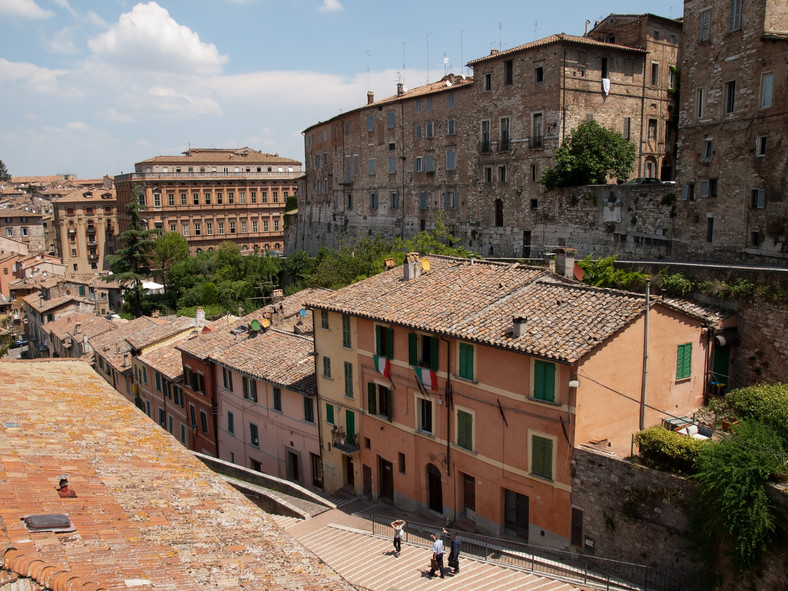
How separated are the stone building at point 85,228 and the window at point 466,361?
297ft

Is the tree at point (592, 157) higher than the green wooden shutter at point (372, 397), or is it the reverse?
the tree at point (592, 157)

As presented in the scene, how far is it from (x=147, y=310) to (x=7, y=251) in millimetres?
34321

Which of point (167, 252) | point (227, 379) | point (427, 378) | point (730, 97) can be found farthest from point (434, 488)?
point (167, 252)

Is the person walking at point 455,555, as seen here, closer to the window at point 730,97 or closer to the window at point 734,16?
the window at point 730,97

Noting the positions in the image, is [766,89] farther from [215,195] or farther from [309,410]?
[215,195]

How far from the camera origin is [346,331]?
2333cm

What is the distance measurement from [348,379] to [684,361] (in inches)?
434

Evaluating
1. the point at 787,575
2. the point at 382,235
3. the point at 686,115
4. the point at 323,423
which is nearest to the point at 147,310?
the point at 382,235

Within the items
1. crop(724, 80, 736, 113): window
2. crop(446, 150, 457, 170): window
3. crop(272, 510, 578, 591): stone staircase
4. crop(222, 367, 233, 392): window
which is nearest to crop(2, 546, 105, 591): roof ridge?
crop(272, 510, 578, 591): stone staircase

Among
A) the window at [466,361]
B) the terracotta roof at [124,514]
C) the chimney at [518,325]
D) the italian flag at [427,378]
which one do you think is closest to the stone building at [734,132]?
the chimney at [518,325]

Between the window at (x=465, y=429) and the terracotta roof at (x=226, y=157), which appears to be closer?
the window at (x=465, y=429)

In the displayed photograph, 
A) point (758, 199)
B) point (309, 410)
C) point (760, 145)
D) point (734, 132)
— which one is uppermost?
point (734, 132)

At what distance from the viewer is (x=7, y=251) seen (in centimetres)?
8494

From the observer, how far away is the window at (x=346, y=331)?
912 inches
